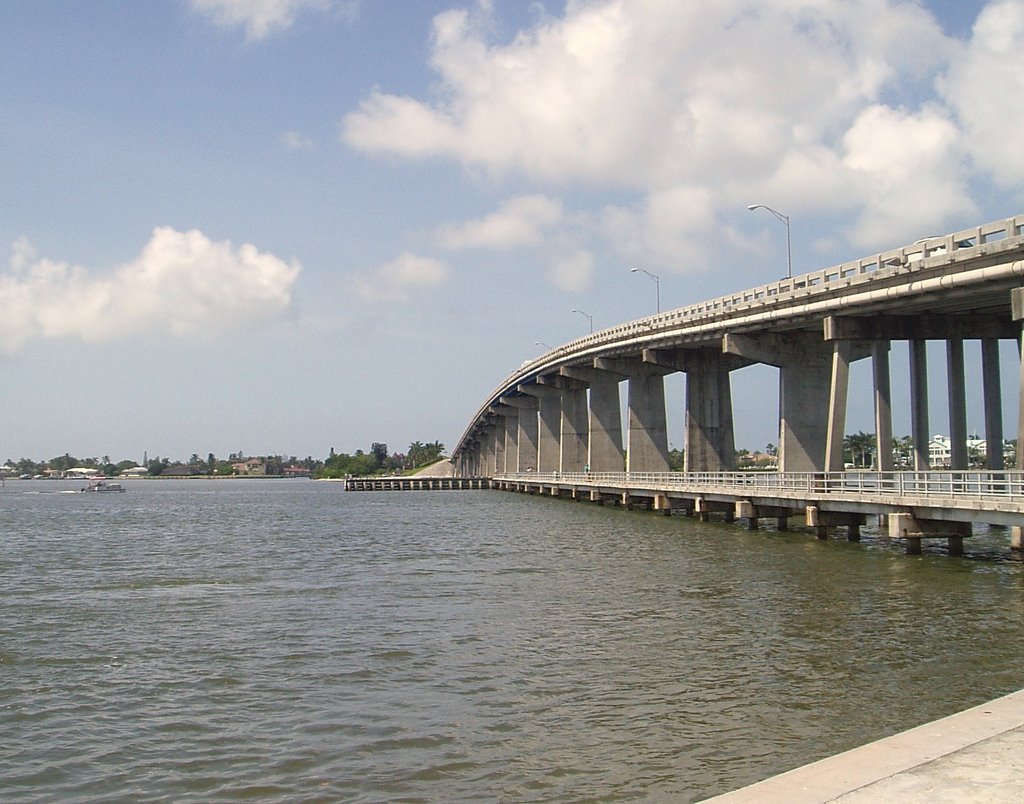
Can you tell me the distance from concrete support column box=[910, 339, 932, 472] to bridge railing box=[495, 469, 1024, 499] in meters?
1.17

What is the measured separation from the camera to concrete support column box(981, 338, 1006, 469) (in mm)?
46156

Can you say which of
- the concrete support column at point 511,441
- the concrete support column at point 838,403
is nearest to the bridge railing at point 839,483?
the concrete support column at point 838,403

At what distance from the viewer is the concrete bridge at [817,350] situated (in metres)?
36.7

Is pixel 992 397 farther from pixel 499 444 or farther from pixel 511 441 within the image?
pixel 499 444

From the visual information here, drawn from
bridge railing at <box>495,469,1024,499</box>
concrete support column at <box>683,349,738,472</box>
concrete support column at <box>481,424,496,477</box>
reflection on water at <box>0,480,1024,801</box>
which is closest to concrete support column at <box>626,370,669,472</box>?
bridge railing at <box>495,469,1024,499</box>

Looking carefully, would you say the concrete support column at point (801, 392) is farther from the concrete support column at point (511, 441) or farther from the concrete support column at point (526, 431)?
the concrete support column at point (511, 441)

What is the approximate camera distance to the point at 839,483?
43.3 m

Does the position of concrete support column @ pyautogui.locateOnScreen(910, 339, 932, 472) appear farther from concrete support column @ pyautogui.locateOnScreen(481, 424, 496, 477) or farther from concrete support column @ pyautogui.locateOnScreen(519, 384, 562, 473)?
concrete support column @ pyautogui.locateOnScreen(481, 424, 496, 477)

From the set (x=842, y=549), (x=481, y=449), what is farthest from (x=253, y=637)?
(x=481, y=449)

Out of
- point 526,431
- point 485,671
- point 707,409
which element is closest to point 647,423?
point 707,409

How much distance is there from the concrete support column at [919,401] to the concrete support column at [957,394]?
1056 mm

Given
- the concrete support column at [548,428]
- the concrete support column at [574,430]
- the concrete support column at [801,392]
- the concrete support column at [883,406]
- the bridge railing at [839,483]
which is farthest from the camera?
the concrete support column at [548,428]

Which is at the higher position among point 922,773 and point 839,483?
point 839,483

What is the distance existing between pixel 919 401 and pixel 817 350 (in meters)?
7.54
